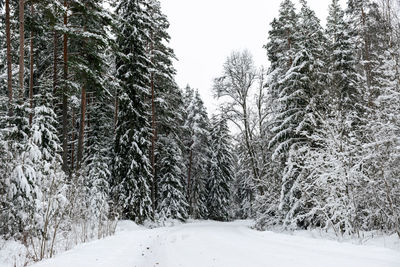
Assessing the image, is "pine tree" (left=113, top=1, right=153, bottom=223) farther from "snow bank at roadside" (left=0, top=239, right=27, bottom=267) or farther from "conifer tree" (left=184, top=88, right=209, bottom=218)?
"conifer tree" (left=184, top=88, right=209, bottom=218)

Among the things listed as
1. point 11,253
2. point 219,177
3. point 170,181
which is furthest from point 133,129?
point 219,177

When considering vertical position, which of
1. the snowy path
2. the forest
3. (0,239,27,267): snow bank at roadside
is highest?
the forest

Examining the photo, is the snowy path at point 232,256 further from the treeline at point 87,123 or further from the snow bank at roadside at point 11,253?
the snow bank at roadside at point 11,253

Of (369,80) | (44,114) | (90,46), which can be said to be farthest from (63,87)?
(369,80)

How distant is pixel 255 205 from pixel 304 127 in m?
6.17

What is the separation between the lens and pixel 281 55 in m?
16.8

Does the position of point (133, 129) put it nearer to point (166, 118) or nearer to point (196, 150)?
point (166, 118)

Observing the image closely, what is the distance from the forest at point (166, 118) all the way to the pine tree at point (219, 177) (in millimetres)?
9777

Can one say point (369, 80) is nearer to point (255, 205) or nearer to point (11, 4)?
point (255, 205)

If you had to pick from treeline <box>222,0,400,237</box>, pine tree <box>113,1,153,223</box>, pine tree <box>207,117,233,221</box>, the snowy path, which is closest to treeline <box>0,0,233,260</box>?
pine tree <box>113,1,153,223</box>

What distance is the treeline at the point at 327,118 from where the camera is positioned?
9.61m

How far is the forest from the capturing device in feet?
30.3

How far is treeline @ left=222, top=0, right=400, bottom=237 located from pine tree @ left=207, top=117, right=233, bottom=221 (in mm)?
14551

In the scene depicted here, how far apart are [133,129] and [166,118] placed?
4593mm
